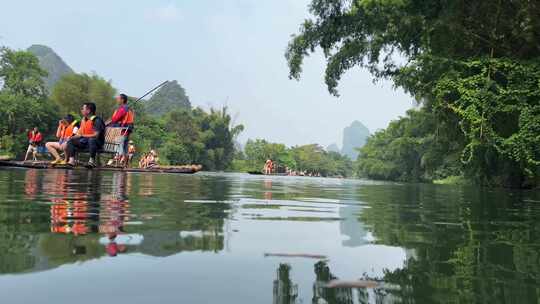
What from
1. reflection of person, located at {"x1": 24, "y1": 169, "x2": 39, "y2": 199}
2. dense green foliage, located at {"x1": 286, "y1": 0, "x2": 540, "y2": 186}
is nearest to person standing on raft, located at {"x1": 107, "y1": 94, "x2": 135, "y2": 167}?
reflection of person, located at {"x1": 24, "y1": 169, "x2": 39, "y2": 199}

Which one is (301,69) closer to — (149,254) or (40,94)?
(149,254)

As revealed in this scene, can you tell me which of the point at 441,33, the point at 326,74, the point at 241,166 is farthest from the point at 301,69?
the point at 241,166

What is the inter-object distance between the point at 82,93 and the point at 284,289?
189 ft

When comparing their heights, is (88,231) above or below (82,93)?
below

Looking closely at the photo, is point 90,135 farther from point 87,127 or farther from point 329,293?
point 329,293

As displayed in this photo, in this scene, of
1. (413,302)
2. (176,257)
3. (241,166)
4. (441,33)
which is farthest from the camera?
(241,166)

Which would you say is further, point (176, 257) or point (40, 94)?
point (40, 94)

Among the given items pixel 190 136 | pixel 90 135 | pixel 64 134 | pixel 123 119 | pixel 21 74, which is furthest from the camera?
pixel 190 136

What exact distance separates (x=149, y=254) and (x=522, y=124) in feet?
37.3

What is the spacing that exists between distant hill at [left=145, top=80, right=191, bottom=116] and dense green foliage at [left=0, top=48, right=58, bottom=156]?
Answer: 81.9 metres

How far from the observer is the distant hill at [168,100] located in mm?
131125

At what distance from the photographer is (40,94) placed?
46.3 meters

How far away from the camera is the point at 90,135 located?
11.9m

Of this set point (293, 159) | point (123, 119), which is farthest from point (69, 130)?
point (293, 159)
